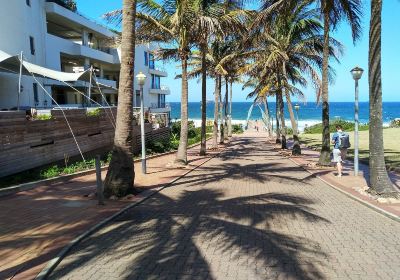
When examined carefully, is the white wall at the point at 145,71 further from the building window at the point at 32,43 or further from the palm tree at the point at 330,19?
the palm tree at the point at 330,19

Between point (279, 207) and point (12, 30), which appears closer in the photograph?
point (279, 207)

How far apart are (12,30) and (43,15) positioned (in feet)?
20.9

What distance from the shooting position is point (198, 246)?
265 inches

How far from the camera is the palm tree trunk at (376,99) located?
10.8 m

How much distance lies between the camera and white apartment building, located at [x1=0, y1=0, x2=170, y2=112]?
24.0 metres

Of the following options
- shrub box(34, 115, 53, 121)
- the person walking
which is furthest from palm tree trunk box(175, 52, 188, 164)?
the person walking

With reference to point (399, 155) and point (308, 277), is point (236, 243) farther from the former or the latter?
point (399, 155)

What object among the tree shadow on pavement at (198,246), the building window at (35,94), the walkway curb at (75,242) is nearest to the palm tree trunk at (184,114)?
the walkway curb at (75,242)

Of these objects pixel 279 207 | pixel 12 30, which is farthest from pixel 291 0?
pixel 12 30

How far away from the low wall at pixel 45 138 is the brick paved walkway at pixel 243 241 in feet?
14.5

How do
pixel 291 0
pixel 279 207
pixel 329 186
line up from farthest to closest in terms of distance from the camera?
pixel 291 0 < pixel 329 186 < pixel 279 207

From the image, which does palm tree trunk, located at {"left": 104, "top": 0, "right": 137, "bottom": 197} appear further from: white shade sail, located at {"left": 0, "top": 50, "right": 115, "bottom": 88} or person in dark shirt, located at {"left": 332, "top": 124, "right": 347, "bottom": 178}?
white shade sail, located at {"left": 0, "top": 50, "right": 115, "bottom": 88}

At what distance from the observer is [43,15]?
1184 inches

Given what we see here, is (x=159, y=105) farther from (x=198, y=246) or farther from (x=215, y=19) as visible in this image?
(x=198, y=246)
